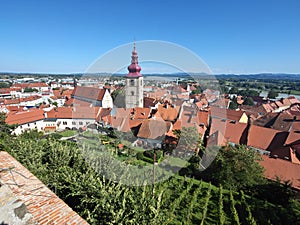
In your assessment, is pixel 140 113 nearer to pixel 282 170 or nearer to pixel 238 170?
pixel 238 170

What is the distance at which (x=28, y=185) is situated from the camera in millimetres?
3779

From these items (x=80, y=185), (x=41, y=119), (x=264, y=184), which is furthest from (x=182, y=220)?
(x=41, y=119)

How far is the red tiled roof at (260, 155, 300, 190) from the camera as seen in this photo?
35.4 feet

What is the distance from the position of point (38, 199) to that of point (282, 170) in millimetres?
13063

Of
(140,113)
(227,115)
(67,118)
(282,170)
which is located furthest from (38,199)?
(227,115)

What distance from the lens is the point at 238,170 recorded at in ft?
33.7

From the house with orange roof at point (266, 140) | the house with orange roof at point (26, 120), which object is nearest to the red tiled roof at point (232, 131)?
the house with orange roof at point (266, 140)

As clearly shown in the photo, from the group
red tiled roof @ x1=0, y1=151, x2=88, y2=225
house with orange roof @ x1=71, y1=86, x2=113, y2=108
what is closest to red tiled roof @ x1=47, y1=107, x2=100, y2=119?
house with orange roof @ x1=71, y1=86, x2=113, y2=108

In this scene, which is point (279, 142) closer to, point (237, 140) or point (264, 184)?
point (237, 140)

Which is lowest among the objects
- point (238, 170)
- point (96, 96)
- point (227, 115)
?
point (238, 170)

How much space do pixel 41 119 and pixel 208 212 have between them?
23.5m

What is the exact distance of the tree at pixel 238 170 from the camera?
33.3 feet

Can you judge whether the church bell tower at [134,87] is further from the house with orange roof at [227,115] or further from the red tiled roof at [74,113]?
the house with orange roof at [227,115]

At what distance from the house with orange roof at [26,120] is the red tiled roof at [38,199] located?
2137 centimetres
